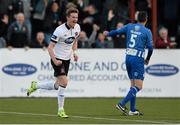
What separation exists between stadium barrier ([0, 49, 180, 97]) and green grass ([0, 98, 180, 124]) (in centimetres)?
63

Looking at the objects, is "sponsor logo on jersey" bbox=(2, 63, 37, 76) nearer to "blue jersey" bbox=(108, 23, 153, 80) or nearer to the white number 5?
"blue jersey" bbox=(108, 23, 153, 80)

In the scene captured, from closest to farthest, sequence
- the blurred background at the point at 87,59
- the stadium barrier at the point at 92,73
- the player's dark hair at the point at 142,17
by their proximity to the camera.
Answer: the player's dark hair at the point at 142,17 < the blurred background at the point at 87,59 < the stadium barrier at the point at 92,73

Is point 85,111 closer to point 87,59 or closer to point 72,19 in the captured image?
point 72,19

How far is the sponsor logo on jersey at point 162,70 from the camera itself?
74.7ft

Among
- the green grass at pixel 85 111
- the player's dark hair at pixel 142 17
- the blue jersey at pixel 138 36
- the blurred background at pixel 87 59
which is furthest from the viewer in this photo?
the blurred background at pixel 87 59

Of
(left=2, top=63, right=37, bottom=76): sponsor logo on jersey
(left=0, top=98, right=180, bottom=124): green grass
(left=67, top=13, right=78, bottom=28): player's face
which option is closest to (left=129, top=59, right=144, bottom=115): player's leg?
(left=0, top=98, right=180, bottom=124): green grass

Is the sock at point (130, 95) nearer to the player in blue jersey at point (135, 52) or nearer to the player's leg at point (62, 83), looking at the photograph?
the player in blue jersey at point (135, 52)

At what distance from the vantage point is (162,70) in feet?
74.9

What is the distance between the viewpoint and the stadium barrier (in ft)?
72.5

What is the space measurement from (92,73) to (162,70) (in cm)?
213

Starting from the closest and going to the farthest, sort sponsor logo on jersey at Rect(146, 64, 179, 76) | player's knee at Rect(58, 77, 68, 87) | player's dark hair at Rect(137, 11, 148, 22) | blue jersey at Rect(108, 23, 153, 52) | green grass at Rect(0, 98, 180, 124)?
green grass at Rect(0, 98, 180, 124) < player's knee at Rect(58, 77, 68, 87) < player's dark hair at Rect(137, 11, 148, 22) < blue jersey at Rect(108, 23, 153, 52) < sponsor logo on jersey at Rect(146, 64, 179, 76)

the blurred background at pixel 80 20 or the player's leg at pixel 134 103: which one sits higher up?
the blurred background at pixel 80 20

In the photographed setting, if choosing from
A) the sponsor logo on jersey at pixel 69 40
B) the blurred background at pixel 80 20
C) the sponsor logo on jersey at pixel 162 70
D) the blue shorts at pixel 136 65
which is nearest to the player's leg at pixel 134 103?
the blue shorts at pixel 136 65

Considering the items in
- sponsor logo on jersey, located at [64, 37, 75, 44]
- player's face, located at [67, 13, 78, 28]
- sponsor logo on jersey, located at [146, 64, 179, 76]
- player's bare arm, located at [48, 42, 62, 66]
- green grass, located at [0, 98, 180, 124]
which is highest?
player's face, located at [67, 13, 78, 28]
